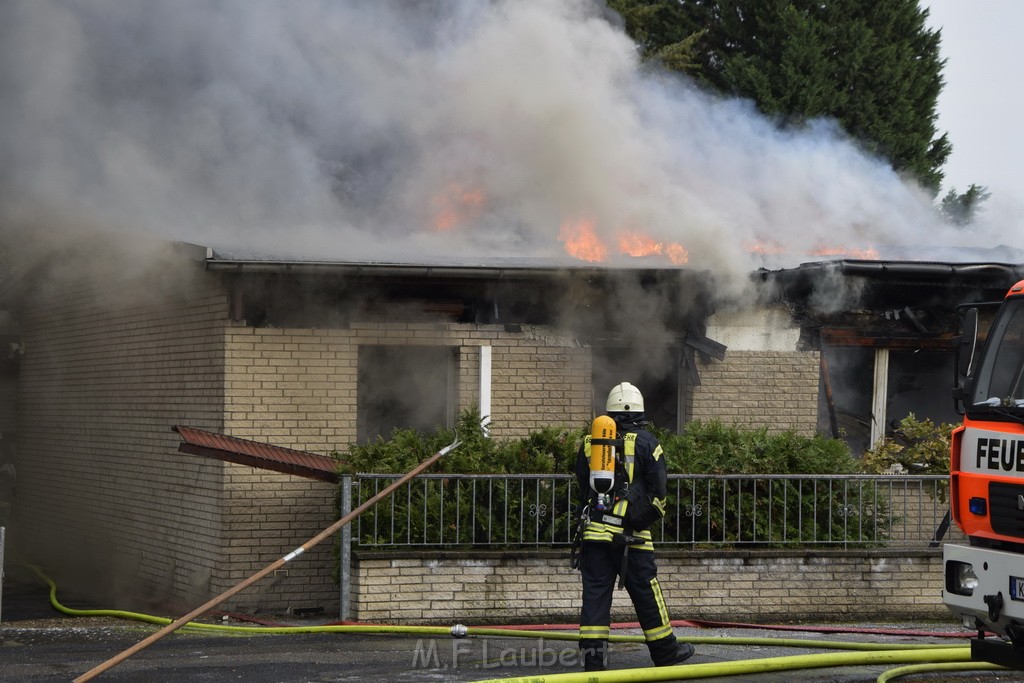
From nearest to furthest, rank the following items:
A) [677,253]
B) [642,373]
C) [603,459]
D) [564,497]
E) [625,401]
Answer: [603,459] < [625,401] < [564,497] < [677,253] < [642,373]

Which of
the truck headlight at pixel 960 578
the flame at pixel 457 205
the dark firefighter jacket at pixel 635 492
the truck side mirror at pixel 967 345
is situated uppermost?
the flame at pixel 457 205

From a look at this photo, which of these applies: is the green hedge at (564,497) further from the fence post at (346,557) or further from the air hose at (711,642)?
the air hose at (711,642)

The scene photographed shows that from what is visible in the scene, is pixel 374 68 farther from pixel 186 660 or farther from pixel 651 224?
pixel 186 660

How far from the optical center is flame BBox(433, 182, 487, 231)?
13875 mm

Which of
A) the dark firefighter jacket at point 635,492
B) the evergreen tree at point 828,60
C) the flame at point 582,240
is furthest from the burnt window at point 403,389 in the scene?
the evergreen tree at point 828,60

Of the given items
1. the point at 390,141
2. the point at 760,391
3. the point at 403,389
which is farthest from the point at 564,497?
the point at 390,141

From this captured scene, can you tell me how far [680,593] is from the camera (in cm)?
996

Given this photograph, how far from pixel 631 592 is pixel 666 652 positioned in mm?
423

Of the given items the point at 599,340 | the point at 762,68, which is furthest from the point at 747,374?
the point at 762,68

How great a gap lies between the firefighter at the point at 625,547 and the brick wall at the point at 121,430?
4852 millimetres

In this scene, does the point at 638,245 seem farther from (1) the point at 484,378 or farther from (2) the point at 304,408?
(2) the point at 304,408

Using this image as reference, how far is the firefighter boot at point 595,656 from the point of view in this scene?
763 cm

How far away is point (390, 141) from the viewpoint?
637 inches

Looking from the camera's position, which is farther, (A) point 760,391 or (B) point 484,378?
(A) point 760,391
